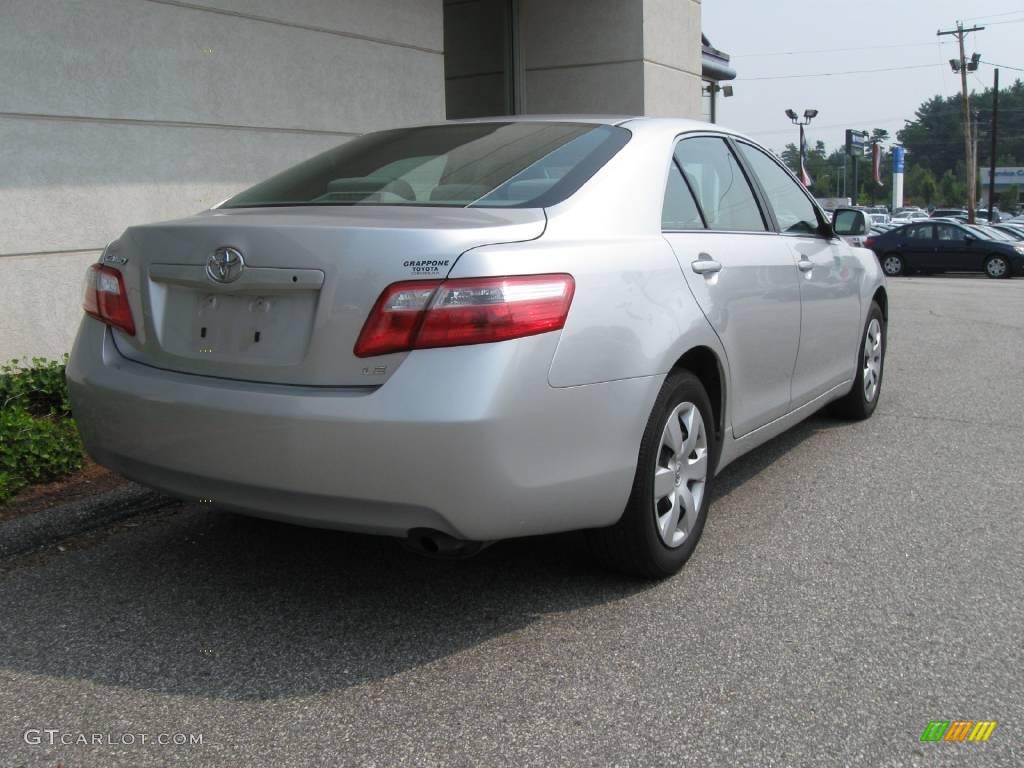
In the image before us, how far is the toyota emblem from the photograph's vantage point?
10.1 feet

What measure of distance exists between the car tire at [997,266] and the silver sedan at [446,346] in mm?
25186

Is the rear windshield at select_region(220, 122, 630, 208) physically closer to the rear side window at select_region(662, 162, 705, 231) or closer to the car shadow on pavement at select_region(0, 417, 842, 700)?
the rear side window at select_region(662, 162, 705, 231)

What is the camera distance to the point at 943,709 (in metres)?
2.82

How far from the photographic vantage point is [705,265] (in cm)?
386

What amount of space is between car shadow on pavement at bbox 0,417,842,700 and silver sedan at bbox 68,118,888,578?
35 centimetres

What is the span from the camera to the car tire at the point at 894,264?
28.1 m

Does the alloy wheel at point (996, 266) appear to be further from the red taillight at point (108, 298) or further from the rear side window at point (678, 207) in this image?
the red taillight at point (108, 298)

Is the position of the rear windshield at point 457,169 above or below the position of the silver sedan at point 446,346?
above

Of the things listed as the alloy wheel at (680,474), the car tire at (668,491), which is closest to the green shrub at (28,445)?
the car tire at (668,491)

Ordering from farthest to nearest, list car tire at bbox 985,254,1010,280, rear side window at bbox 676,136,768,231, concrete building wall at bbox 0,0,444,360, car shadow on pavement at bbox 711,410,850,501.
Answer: car tire at bbox 985,254,1010,280 → concrete building wall at bbox 0,0,444,360 → car shadow on pavement at bbox 711,410,850,501 → rear side window at bbox 676,136,768,231

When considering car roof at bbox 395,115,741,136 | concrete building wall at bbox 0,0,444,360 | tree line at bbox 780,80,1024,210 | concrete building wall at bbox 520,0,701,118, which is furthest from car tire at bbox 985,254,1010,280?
tree line at bbox 780,80,1024,210

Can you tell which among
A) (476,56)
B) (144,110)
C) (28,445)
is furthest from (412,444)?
(476,56)

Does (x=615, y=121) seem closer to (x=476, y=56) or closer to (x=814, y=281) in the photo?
(x=814, y=281)

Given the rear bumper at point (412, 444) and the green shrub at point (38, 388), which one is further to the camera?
the green shrub at point (38, 388)
